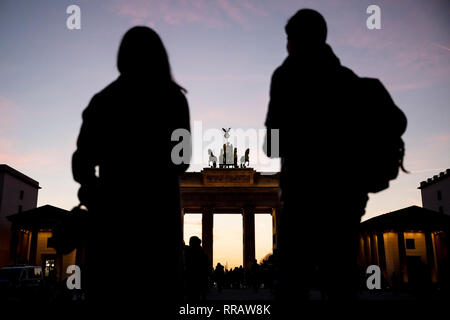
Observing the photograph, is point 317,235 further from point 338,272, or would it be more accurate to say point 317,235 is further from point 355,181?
point 355,181

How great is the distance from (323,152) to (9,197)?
54.5m

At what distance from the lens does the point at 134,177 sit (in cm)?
244

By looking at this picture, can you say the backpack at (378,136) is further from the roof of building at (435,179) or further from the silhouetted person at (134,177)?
the roof of building at (435,179)

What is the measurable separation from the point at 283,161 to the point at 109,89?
1.30 m

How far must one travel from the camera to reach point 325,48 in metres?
2.85

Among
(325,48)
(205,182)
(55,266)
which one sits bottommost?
(55,266)

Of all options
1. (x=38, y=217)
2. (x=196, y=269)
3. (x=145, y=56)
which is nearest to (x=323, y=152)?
(x=145, y=56)

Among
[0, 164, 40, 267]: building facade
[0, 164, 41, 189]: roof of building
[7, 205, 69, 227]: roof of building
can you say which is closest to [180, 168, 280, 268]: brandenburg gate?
[7, 205, 69, 227]: roof of building

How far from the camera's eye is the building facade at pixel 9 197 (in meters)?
47.1

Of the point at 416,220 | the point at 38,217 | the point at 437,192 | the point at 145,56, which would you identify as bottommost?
the point at 145,56

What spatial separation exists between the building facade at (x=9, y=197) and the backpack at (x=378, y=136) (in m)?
51.7

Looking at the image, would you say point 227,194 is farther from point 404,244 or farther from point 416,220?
→ point 416,220

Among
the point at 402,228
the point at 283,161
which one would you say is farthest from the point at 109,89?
the point at 402,228

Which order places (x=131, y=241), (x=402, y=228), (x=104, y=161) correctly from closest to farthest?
(x=131, y=241) → (x=104, y=161) → (x=402, y=228)
